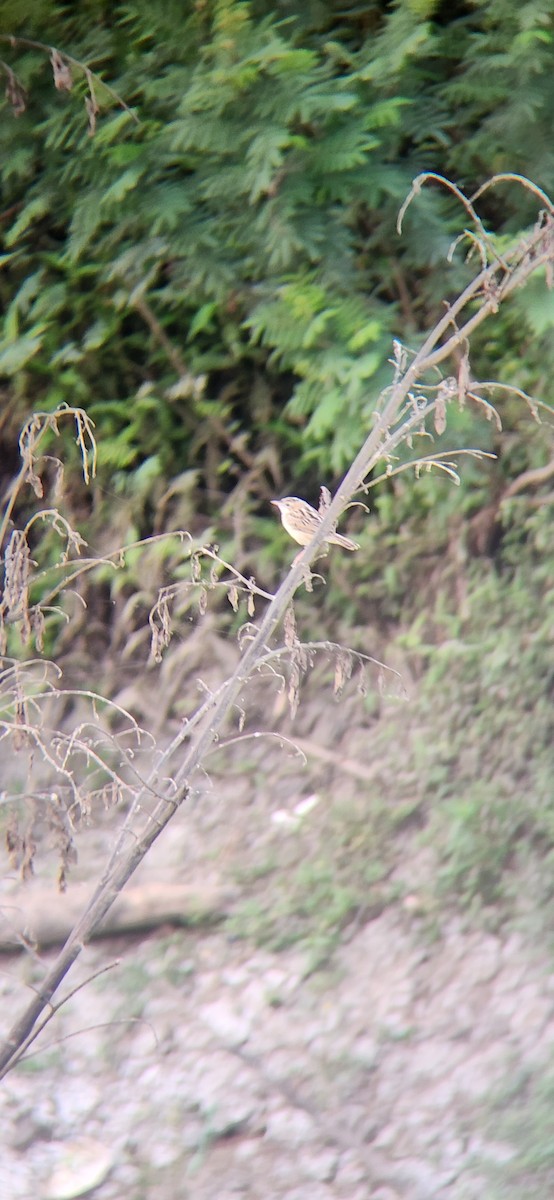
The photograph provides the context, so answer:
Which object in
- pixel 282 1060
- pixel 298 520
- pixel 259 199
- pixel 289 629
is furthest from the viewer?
pixel 259 199

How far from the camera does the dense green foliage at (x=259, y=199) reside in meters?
3.75

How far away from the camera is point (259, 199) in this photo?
4.00m

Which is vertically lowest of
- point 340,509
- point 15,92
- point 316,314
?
point 316,314

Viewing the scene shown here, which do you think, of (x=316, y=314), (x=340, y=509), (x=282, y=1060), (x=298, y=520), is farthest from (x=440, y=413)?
(x=282, y=1060)

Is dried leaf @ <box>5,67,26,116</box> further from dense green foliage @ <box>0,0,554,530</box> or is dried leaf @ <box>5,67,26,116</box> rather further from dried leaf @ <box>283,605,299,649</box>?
A: dried leaf @ <box>283,605,299,649</box>

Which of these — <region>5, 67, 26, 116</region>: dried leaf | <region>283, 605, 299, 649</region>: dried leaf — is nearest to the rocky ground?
<region>283, 605, 299, 649</region>: dried leaf

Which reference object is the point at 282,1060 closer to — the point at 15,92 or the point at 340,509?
the point at 340,509

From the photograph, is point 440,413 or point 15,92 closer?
point 440,413

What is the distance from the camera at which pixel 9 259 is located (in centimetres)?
454

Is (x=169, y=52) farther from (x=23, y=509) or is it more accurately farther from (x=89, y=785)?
(x=89, y=785)

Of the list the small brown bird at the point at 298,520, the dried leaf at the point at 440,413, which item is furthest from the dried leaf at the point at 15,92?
the dried leaf at the point at 440,413

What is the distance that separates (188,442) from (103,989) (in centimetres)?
221

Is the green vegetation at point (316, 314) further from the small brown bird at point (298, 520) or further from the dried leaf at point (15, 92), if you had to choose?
the small brown bird at point (298, 520)

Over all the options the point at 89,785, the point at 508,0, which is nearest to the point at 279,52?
the point at 508,0
